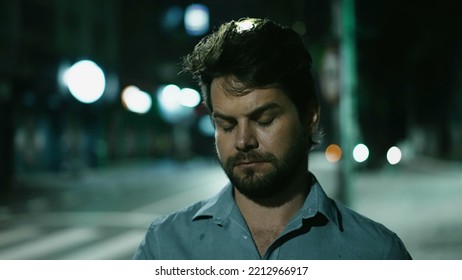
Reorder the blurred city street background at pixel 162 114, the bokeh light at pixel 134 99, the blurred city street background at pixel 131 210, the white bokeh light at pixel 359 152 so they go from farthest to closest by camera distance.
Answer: the bokeh light at pixel 134 99 < the white bokeh light at pixel 359 152 < the blurred city street background at pixel 162 114 < the blurred city street background at pixel 131 210

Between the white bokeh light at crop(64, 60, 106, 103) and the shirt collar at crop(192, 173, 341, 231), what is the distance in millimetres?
18371

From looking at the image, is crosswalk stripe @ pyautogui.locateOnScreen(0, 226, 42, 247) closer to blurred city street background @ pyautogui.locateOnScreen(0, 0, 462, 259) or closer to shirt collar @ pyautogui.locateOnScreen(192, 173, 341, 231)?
blurred city street background @ pyautogui.locateOnScreen(0, 0, 462, 259)

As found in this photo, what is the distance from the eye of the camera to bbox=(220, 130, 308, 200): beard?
2.03 m

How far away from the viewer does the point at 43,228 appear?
9.48 metres

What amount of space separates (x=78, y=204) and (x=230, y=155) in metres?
11.4

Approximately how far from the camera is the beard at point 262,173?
80.0 inches

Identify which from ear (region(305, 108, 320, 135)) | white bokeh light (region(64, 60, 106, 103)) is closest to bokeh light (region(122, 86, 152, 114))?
white bokeh light (region(64, 60, 106, 103))

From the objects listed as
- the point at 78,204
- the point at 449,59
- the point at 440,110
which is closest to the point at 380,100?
the point at 449,59

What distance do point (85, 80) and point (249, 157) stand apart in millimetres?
18647

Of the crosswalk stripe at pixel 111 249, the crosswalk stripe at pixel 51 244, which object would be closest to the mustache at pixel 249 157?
the crosswalk stripe at pixel 111 249

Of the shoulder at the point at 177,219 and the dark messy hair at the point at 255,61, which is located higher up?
the dark messy hair at the point at 255,61

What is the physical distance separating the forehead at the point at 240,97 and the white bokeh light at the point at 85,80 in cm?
1840

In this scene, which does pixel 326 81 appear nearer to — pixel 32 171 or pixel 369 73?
pixel 369 73

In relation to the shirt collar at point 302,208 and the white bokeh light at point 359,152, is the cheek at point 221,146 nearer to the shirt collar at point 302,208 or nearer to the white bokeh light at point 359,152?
the shirt collar at point 302,208
